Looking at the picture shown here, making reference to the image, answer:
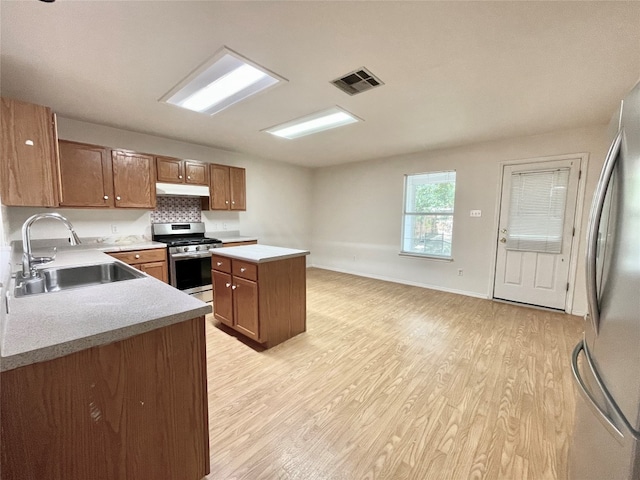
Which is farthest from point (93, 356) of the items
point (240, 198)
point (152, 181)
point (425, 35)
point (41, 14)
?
point (240, 198)

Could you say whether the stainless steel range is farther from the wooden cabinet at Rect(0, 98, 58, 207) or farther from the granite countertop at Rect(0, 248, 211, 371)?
the granite countertop at Rect(0, 248, 211, 371)

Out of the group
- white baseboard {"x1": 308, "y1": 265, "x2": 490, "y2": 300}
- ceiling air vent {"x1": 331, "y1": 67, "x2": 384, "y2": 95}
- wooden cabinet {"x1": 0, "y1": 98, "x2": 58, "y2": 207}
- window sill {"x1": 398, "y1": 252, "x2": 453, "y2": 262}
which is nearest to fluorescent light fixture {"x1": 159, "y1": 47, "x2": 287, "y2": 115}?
ceiling air vent {"x1": 331, "y1": 67, "x2": 384, "y2": 95}

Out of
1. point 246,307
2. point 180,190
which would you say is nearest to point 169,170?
point 180,190

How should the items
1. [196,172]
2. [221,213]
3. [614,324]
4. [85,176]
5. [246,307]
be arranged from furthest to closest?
[221,213], [196,172], [85,176], [246,307], [614,324]

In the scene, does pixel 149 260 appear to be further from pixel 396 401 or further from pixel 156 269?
pixel 396 401

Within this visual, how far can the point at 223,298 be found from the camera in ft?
9.43

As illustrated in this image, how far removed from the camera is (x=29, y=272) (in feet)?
5.16

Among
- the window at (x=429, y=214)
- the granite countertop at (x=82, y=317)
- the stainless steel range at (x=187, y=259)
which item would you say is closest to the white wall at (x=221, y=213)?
the stainless steel range at (x=187, y=259)

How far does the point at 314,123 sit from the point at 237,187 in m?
1.98

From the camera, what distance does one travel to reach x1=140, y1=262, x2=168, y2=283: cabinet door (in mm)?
3258

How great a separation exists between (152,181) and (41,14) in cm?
227

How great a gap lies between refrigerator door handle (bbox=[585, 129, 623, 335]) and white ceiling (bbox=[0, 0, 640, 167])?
102 centimetres

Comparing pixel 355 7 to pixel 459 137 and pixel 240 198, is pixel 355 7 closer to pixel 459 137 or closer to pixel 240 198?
pixel 459 137

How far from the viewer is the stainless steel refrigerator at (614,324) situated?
0.70 meters
